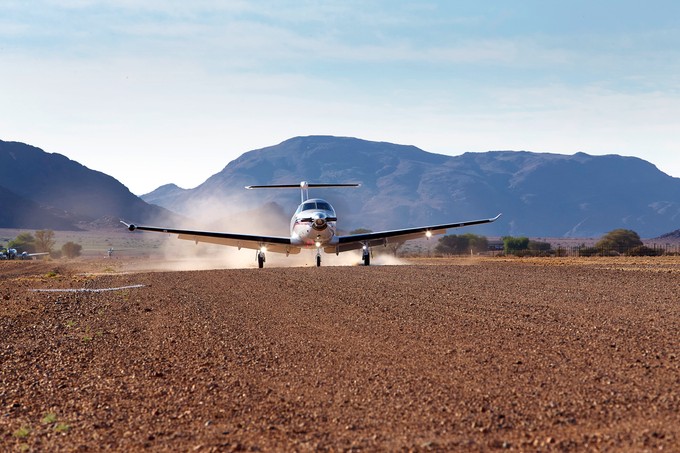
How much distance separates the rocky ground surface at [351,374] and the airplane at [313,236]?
1962 centimetres

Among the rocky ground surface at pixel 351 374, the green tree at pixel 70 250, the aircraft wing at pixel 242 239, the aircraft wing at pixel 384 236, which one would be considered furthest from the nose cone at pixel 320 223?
the green tree at pixel 70 250

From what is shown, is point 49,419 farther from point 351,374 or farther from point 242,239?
point 242,239

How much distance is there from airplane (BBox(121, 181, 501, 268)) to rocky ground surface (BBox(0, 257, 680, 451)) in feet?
64.4

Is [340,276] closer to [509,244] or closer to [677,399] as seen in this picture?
[677,399]

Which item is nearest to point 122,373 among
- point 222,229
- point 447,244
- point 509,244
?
point 509,244

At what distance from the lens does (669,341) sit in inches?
494

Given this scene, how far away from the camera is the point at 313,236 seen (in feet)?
135

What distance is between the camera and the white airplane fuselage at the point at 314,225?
4050cm

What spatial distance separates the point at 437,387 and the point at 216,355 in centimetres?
438

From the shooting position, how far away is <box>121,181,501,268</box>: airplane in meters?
40.9

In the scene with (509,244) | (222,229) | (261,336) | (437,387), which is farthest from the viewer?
(222,229)

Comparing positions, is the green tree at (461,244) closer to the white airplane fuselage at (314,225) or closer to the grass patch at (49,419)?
the white airplane fuselage at (314,225)

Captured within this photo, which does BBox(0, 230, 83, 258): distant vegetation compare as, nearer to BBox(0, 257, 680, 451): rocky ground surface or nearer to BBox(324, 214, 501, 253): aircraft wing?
BBox(324, 214, 501, 253): aircraft wing

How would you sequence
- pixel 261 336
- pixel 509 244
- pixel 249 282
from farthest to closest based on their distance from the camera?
pixel 509 244, pixel 249 282, pixel 261 336
